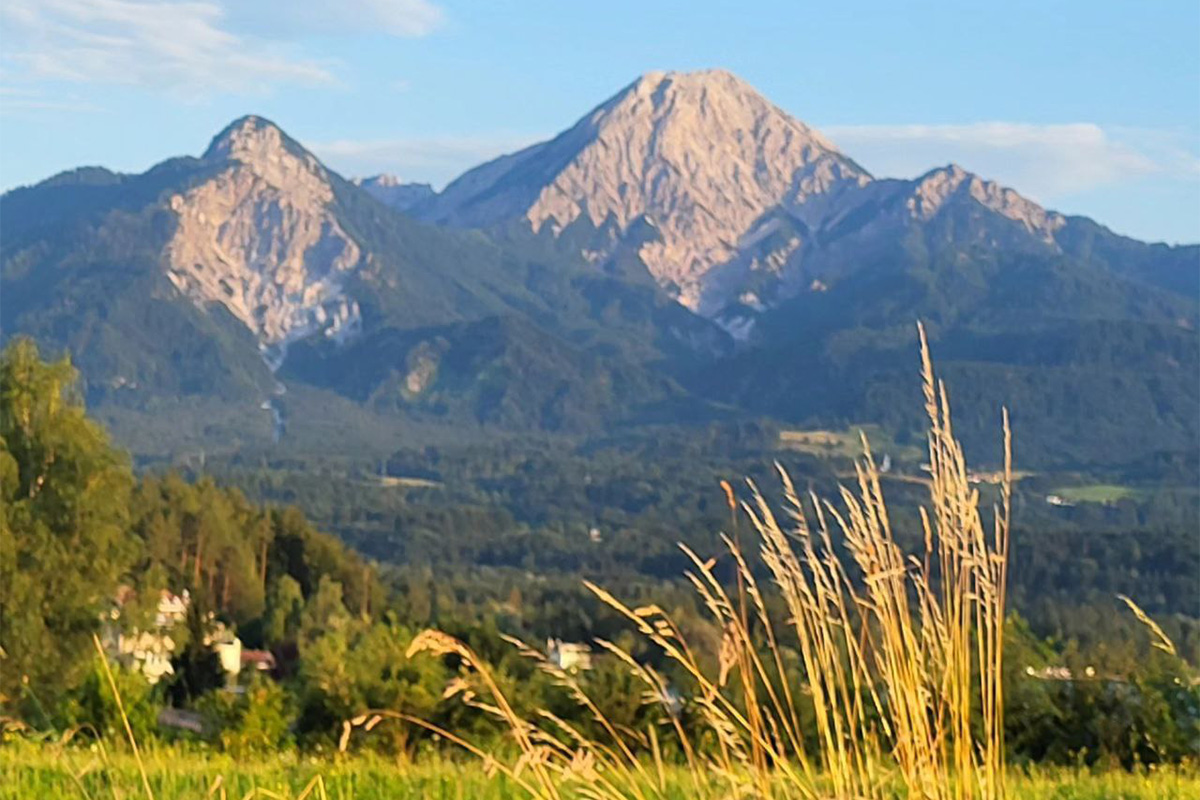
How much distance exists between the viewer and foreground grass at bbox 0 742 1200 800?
4.93 meters

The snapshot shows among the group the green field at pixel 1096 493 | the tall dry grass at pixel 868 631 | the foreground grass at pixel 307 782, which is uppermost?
the tall dry grass at pixel 868 631

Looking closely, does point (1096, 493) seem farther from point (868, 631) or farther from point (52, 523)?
point (868, 631)

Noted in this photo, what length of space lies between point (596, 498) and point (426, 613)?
108 metres

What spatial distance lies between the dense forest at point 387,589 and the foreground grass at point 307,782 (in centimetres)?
65

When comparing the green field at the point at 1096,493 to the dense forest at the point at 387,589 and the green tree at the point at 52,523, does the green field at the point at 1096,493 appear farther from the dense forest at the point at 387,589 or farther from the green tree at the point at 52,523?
the green tree at the point at 52,523

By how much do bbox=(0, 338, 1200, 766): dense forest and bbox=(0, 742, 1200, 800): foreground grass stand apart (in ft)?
2.13

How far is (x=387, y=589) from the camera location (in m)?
61.8

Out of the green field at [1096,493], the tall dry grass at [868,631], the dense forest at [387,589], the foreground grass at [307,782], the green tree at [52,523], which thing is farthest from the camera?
the green field at [1096,493]

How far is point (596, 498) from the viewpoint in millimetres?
166625

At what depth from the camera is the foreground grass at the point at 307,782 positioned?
16.2 ft

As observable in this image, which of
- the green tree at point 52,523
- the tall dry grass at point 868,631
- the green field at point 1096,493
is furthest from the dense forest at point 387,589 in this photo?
the green field at point 1096,493

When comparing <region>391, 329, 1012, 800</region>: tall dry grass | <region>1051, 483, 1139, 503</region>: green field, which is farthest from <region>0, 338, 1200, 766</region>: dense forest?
<region>1051, 483, 1139, 503</region>: green field

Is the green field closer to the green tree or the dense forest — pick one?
the dense forest

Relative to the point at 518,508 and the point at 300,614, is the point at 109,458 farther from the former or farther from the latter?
the point at 518,508
